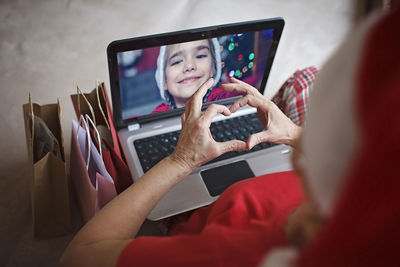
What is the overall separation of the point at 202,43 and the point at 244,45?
127 millimetres

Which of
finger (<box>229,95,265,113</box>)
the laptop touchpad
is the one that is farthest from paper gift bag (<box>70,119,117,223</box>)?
finger (<box>229,95,265,113</box>)

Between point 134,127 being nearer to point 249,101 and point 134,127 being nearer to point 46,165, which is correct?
point 46,165

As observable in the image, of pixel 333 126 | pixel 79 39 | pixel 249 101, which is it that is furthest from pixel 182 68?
pixel 79 39

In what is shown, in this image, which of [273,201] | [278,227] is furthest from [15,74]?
[278,227]

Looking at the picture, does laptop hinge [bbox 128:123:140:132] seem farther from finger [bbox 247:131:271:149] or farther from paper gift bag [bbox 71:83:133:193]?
finger [bbox 247:131:271:149]

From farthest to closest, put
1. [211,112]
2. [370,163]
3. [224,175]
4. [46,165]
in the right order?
[224,175]
[46,165]
[211,112]
[370,163]

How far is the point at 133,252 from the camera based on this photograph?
611 mm

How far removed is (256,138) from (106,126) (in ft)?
1.48

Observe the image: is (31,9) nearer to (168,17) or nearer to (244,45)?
(168,17)

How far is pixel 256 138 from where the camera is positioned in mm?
891

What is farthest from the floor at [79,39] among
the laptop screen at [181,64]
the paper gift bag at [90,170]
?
the laptop screen at [181,64]

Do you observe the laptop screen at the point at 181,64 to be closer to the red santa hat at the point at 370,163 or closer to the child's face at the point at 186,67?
the child's face at the point at 186,67

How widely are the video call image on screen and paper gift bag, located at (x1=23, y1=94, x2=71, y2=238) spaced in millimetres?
209

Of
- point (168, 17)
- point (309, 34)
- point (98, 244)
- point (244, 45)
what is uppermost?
point (168, 17)
